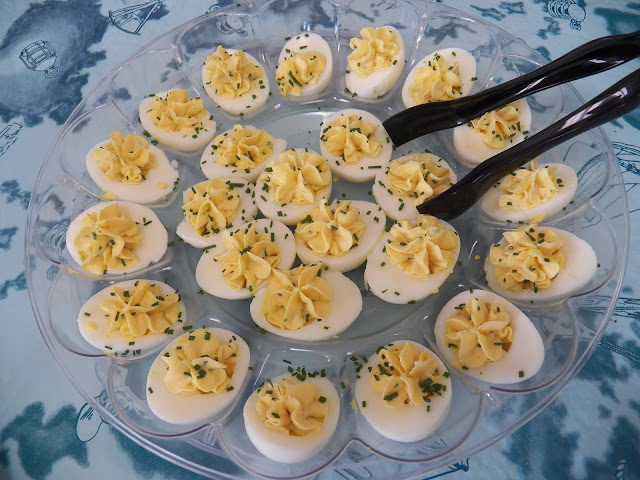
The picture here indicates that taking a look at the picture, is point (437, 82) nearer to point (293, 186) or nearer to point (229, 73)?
point (293, 186)

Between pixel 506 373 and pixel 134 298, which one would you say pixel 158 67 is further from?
pixel 506 373

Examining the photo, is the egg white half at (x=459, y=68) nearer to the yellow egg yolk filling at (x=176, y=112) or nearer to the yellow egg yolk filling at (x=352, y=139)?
the yellow egg yolk filling at (x=352, y=139)

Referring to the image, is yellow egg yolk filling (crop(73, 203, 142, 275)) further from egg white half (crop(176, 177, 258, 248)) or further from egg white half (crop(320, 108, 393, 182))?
egg white half (crop(320, 108, 393, 182))

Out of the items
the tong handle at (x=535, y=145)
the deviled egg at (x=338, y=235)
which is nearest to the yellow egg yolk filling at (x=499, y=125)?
the tong handle at (x=535, y=145)

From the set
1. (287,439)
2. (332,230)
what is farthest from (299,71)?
(287,439)

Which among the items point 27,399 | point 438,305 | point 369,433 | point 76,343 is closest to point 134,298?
point 76,343

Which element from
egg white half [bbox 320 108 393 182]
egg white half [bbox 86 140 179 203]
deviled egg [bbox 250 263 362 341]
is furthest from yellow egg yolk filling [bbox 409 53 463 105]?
egg white half [bbox 86 140 179 203]
